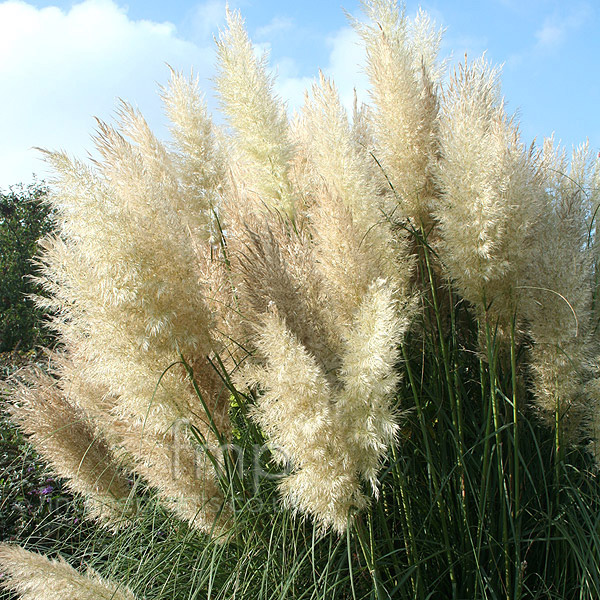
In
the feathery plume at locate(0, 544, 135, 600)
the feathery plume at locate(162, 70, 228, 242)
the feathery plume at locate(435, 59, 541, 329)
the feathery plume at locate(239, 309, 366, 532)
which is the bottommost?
the feathery plume at locate(0, 544, 135, 600)

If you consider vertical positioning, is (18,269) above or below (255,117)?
above

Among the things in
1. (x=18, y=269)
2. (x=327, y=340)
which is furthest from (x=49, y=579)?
(x=18, y=269)

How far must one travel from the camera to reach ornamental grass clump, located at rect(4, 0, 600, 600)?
5.48 ft

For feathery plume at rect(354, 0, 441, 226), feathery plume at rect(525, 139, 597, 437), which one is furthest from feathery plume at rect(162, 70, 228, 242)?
feathery plume at rect(525, 139, 597, 437)

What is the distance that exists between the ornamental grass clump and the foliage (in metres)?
6.35

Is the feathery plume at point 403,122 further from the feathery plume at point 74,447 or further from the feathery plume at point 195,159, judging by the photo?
the feathery plume at point 74,447

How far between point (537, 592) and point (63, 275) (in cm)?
212

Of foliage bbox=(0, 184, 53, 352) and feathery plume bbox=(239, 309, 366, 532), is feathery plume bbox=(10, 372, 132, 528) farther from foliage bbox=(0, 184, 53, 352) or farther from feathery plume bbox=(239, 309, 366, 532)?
foliage bbox=(0, 184, 53, 352)

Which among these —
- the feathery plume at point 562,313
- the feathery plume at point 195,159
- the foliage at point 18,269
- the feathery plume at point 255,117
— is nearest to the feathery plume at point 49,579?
the feathery plume at point 195,159

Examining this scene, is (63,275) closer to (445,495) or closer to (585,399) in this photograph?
(445,495)

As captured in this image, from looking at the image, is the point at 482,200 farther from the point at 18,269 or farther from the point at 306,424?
the point at 18,269

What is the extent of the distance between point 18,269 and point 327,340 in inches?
337

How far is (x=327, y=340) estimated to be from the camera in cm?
169

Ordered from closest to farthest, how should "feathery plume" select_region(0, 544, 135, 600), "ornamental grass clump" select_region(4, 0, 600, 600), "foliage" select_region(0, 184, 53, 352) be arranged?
"ornamental grass clump" select_region(4, 0, 600, 600), "feathery plume" select_region(0, 544, 135, 600), "foliage" select_region(0, 184, 53, 352)
